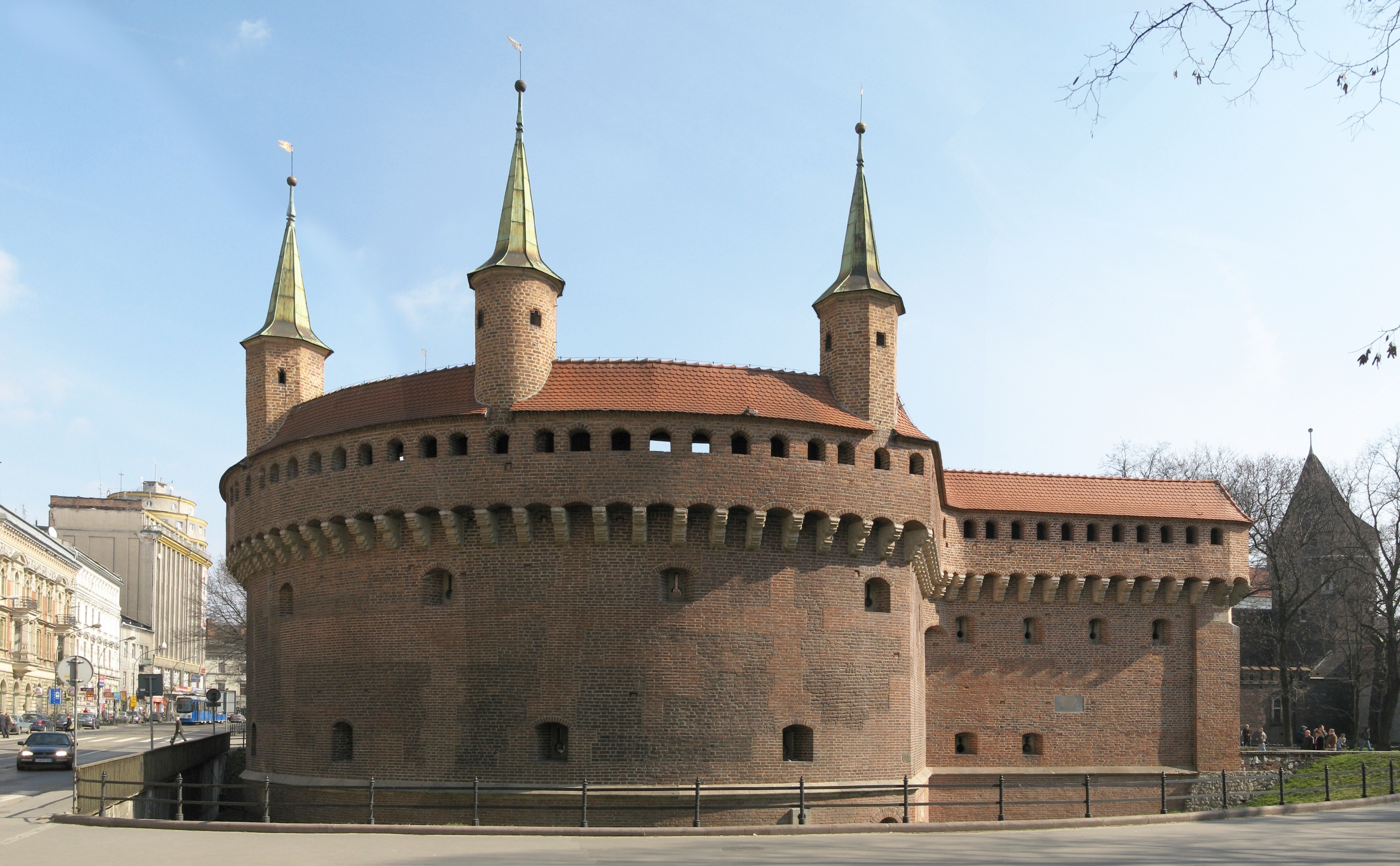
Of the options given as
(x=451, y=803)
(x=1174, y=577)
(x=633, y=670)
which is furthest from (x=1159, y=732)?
(x=451, y=803)

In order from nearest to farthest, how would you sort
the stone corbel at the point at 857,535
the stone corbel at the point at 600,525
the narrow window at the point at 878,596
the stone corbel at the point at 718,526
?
the stone corbel at the point at 600,525 < the stone corbel at the point at 718,526 < the stone corbel at the point at 857,535 < the narrow window at the point at 878,596

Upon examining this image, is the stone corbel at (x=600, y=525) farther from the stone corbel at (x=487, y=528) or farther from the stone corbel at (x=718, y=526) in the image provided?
the stone corbel at (x=718, y=526)

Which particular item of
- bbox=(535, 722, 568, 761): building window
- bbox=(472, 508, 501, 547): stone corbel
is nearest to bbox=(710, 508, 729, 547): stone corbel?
bbox=(472, 508, 501, 547): stone corbel

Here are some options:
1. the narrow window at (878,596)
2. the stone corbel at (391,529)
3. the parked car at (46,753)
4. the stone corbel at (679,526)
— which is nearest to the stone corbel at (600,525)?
the stone corbel at (679,526)

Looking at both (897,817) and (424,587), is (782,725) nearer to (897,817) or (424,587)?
(897,817)

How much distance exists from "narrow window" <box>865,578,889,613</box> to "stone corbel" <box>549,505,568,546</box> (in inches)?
284

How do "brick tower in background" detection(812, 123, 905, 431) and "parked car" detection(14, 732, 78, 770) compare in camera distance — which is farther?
"parked car" detection(14, 732, 78, 770)

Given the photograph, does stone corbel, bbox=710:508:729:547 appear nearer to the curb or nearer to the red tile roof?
the curb

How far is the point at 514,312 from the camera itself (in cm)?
2789

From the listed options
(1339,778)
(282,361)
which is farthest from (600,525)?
(1339,778)

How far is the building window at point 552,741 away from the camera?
86.7ft

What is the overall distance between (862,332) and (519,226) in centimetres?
829

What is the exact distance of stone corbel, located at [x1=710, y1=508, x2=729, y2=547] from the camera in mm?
26594

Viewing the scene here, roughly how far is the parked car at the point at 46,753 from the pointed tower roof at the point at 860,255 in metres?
23.5
